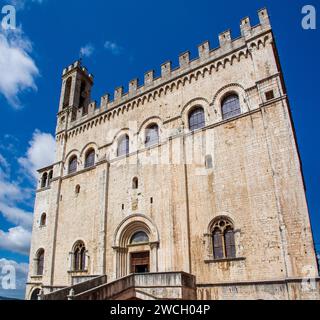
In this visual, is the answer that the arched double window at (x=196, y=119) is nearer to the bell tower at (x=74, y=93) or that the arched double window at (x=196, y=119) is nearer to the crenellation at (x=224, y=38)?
the crenellation at (x=224, y=38)

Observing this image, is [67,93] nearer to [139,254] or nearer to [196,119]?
[196,119]

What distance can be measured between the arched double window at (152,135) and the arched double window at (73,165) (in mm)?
6972

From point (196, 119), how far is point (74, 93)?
1271cm

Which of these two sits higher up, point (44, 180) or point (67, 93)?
point (67, 93)

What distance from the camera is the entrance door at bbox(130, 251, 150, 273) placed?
1525cm

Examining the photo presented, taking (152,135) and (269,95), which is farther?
(152,135)

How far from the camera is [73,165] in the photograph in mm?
21734

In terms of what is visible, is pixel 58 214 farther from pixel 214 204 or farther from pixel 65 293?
pixel 214 204

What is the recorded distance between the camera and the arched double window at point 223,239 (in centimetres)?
1253

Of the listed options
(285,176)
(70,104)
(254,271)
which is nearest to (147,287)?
(254,271)

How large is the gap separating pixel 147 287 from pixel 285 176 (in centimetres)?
744

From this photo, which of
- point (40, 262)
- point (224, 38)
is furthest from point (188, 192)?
point (40, 262)

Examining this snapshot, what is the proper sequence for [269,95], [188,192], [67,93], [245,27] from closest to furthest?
[269,95] → [188,192] → [245,27] → [67,93]

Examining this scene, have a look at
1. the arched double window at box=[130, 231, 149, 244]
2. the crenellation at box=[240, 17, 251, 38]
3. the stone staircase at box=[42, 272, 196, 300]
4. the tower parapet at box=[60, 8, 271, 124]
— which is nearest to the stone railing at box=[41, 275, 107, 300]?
the stone staircase at box=[42, 272, 196, 300]
